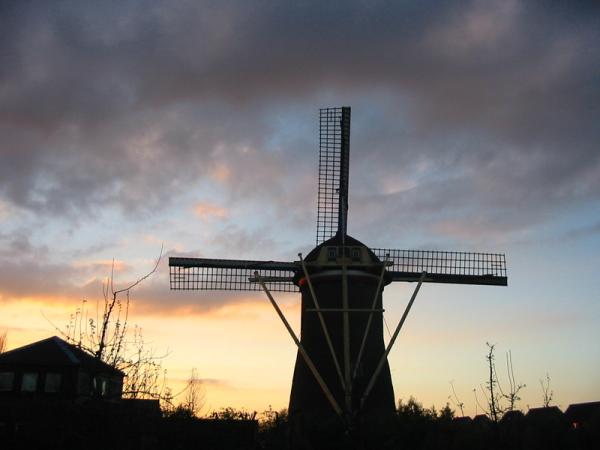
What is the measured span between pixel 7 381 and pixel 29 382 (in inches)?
41.2

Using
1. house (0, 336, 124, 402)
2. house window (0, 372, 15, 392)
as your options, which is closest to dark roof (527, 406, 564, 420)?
house (0, 336, 124, 402)

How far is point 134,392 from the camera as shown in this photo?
666 inches

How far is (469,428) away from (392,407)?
9.51 m

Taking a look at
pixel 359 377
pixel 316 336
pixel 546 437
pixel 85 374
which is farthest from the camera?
pixel 85 374

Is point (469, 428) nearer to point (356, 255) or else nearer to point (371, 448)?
point (371, 448)

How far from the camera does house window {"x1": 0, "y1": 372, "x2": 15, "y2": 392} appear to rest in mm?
34263

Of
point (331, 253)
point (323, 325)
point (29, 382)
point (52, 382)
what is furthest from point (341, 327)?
point (29, 382)

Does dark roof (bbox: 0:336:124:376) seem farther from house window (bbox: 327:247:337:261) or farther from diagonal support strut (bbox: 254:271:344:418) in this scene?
house window (bbox: 327:247:337:261)

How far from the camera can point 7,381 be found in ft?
113

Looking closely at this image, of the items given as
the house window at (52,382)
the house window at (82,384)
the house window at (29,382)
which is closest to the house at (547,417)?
the house window at (82,384)

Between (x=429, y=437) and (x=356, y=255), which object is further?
(x=356, y=255)

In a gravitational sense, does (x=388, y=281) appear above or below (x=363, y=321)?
above

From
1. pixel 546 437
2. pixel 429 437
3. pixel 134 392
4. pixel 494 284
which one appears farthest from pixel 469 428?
pixel 494 284

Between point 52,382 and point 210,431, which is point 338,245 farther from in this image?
point 52,382
